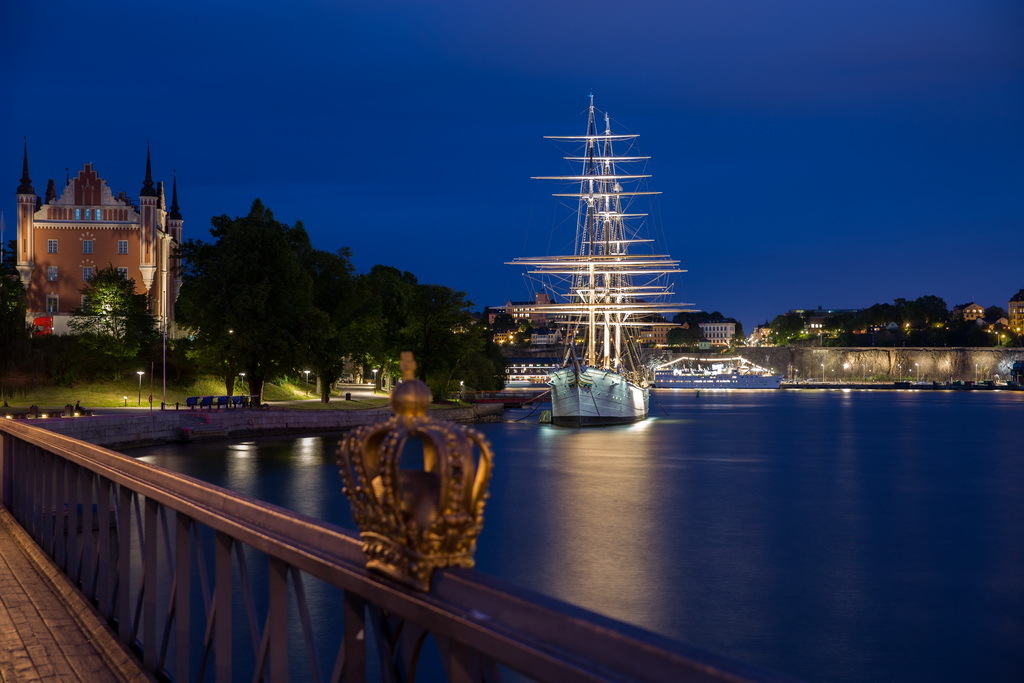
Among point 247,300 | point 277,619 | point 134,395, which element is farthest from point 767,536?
point 134,395

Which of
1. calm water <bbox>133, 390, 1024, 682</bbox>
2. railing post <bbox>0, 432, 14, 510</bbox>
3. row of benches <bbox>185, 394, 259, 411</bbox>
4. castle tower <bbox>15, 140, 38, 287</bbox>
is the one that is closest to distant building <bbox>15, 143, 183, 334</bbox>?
castle tower <bbox>15, 140, 38, 287</bbox>

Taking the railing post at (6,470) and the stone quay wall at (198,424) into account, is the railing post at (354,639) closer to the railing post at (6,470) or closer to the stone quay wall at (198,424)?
the railing post at (6,470)

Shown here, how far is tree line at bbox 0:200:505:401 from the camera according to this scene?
59281 millimetres

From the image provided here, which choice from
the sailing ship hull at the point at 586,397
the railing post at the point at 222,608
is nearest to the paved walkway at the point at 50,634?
the railing post at the point at 222,608

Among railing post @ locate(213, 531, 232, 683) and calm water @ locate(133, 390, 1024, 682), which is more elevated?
railing post @ locate(213, 531, 232, 683)

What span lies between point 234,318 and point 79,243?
72.8ft

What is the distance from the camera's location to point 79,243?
245 feet

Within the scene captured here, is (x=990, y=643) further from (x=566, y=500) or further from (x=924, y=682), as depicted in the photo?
(x=566, y=500)

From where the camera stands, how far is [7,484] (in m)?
14.3

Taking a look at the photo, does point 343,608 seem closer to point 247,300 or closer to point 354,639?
point 354,639

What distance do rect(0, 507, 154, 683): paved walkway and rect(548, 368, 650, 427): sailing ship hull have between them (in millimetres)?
68958

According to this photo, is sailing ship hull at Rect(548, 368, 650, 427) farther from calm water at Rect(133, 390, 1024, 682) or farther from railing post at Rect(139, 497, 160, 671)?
railing post at Rect(139, 497, 160, 671)

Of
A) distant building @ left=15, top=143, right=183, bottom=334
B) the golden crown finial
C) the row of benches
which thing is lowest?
the row of benches

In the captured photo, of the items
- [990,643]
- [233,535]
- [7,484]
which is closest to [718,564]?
[990,643]
